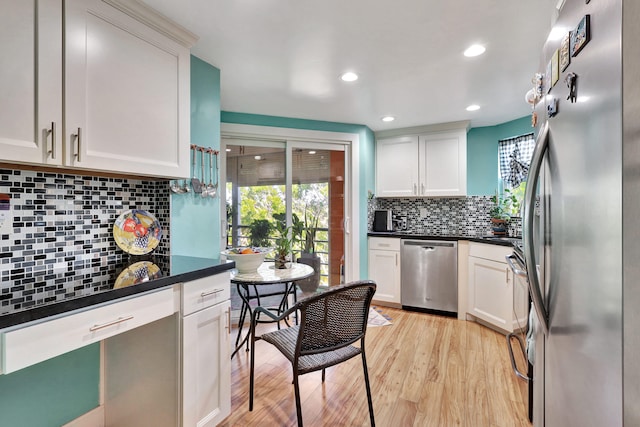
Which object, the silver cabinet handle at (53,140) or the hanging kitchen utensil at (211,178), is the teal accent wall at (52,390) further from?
the hanging kitchen utensil at (211,178)

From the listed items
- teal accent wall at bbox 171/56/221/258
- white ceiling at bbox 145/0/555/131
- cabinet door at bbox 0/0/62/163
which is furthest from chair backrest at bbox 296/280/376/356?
white ceiling at bbox 145/0/555/131

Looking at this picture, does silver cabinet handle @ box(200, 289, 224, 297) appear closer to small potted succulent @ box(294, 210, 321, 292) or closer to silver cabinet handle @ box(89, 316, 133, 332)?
silver cabinet handle @ box(89, 316, 133, 332)

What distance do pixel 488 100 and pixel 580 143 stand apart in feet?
8.66

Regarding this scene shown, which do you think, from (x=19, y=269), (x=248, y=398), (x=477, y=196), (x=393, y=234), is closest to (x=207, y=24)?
→ (x=19, y=269)

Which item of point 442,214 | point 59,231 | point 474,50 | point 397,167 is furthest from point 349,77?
point 442,214

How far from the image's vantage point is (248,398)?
1922mm

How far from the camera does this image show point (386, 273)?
371 cm

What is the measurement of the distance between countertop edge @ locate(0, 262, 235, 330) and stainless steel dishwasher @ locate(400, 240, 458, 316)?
254 cm

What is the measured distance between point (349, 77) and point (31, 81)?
6.20ft

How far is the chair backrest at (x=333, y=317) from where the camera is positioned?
4.65 feet

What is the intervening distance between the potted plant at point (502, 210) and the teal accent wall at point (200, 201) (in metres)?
3.03

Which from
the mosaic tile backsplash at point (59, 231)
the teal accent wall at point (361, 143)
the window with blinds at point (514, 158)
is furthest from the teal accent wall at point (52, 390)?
the window with blinds at point (514, 158)

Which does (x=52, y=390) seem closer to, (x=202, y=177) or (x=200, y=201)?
(x=200, y=201)

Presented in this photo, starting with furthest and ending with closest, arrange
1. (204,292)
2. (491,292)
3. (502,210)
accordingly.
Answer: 1. (502,210)
2. (491,292)
3. (204,292)
